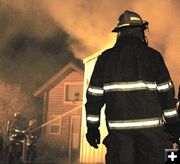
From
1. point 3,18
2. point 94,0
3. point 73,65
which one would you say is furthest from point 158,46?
point 3,18

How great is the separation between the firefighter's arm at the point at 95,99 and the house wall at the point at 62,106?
10.9 m

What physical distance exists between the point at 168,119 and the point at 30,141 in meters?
7.60

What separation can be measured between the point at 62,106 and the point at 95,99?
40.4 feet

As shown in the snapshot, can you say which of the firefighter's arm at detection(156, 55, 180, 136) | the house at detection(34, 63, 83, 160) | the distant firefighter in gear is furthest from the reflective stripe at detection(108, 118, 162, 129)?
the house at detection(34, 63, 83, 160)

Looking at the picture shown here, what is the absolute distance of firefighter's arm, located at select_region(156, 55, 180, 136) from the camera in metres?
3.50

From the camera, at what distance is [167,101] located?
11.5 feet

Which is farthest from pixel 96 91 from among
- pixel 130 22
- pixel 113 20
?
pixel 113 20

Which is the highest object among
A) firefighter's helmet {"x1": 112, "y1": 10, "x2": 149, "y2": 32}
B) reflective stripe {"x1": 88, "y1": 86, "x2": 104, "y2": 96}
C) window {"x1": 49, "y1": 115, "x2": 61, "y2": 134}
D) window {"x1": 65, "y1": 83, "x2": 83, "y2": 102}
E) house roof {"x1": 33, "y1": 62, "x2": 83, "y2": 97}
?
house roof {"x1": 33, "y1": 62, "x2": 83, "y2": 97}

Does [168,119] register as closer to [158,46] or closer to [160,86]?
[160,86]

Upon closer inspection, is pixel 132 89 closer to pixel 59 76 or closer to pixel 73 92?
pixel 73 92

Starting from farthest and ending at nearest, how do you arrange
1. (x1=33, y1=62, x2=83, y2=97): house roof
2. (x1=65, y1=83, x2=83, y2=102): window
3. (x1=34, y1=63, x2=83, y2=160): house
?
(x1=33, y1=62, x2=83, y2=97): house roof < (x1=65, y1=83, x2=83, y2=102): window < (x1=34, y1=63, x2=83, y2=160): house

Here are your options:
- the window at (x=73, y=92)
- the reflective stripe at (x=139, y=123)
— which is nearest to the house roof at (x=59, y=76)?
the window at (x=73, y=92)

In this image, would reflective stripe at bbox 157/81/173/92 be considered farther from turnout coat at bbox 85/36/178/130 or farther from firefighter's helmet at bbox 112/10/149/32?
firefighter's helmet at bbox 112/10/149/32

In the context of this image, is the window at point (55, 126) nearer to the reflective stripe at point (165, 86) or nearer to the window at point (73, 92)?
the window at point (73, 92)
